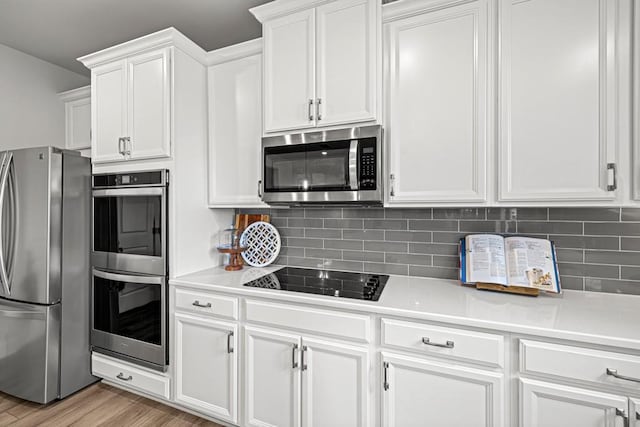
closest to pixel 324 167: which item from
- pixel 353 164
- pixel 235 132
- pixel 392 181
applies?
pixel 353 164

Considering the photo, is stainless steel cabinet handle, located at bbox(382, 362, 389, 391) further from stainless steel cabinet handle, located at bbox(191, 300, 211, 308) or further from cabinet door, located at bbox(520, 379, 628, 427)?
stainless steel cabinet handle, located at bbox(191, 300, 211, 308)

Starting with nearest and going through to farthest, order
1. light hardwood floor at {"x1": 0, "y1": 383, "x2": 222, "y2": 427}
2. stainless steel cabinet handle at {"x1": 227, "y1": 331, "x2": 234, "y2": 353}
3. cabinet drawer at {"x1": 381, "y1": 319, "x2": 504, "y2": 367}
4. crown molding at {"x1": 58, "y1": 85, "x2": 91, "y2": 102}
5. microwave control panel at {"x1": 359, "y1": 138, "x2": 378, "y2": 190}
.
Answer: cabinet drawer at {"x1": 381, "y1": 319, "x2": 504, "y2": 367}, microwave control panel at {"x1": 359, "y1": 138, "x2": 378, "y2": 190}, stainless steel cabinet handle at {"x1": 227, "y1": 331, "x2": 234, "y2": 353}, light hardwood floor at {"x1": 0, "y1": 383, "x2": 222, "y2": 427}, crown molding at {"x1": 58, "y1": 85, "x2": 91, "y2": 102}

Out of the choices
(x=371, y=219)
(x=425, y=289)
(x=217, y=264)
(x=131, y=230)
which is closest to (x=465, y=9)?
(x=371, y=219)

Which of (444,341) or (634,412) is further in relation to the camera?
(444,341)

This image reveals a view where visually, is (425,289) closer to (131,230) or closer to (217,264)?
(217,264)

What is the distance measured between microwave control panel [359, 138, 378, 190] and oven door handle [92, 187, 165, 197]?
1.25 m

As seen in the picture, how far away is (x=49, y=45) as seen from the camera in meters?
2.69

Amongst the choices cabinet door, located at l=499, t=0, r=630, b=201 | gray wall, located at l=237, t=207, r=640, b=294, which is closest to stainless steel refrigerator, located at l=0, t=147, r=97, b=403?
gray wall, located at l=237, t=207, r=640, b=294

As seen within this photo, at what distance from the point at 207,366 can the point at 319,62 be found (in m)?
1.90

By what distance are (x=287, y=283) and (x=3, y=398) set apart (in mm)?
2301

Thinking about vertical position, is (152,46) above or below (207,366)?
above

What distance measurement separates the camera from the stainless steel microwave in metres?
1.65

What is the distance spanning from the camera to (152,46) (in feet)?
6.52

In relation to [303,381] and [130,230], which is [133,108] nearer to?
[130,230]
